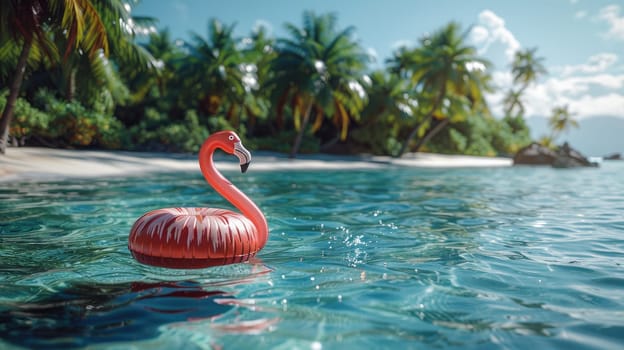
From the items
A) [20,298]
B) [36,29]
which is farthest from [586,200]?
[36,29]

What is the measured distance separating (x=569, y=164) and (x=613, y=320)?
2563 centimetres

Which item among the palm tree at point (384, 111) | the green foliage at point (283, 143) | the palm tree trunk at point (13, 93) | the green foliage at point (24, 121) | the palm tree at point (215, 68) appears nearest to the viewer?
the palm tree trunk at point (13, 93)

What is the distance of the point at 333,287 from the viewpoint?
10.7 feet

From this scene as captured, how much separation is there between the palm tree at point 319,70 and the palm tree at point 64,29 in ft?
28.8

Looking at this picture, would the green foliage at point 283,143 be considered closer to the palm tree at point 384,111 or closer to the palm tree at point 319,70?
the palm tree at point 319,70

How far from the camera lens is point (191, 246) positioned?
3.48 meters

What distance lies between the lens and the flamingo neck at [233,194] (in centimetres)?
393

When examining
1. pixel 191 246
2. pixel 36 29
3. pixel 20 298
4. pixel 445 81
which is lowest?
pixel 20 298

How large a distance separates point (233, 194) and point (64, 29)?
1012cm

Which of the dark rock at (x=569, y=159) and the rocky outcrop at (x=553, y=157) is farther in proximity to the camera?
the rocky outcrop at (x=553, y=157)

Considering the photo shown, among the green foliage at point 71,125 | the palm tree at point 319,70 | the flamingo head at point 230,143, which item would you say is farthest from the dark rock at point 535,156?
the flamingo head at point 230,143

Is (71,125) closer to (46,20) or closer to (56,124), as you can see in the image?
(56,124)

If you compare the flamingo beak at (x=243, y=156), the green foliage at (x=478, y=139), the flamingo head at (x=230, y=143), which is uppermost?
the green foliage at (x=478, y=139)

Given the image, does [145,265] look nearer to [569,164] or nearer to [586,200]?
[586,200]
